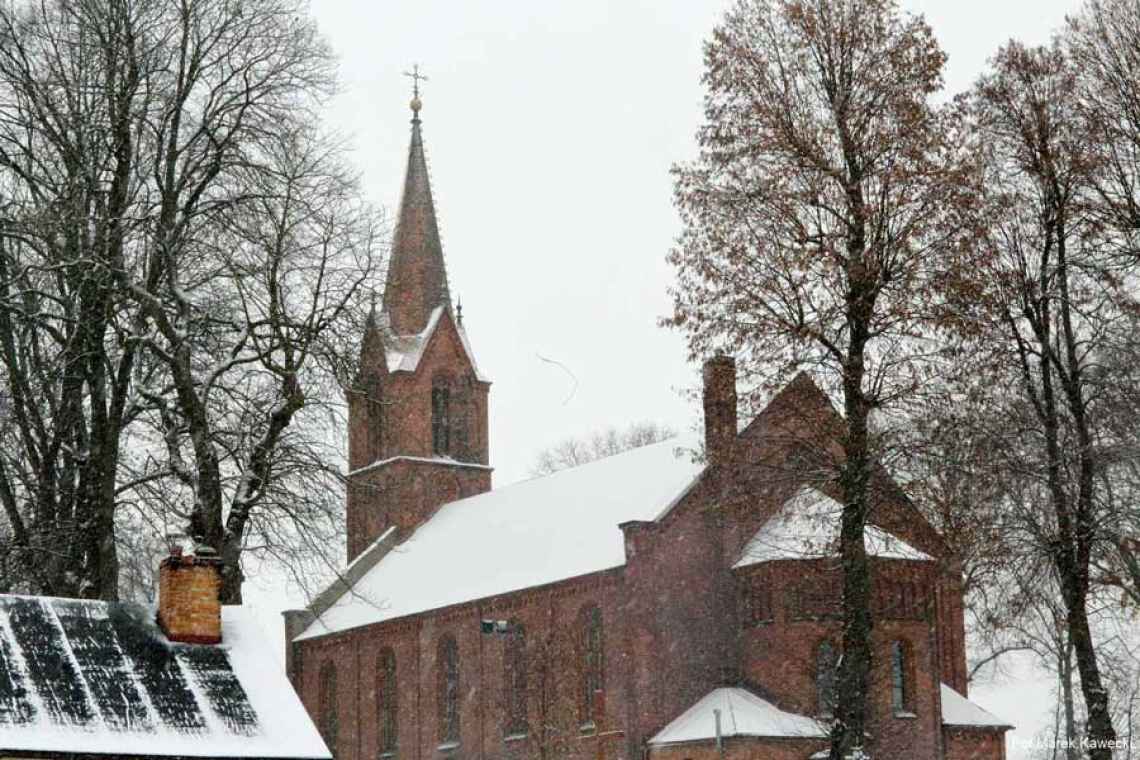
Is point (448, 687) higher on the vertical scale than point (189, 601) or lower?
lower

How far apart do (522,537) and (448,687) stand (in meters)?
5.24

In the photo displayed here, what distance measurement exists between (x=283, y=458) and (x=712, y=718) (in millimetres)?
19836

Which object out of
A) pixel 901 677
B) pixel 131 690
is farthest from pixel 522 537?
pixel 131 690

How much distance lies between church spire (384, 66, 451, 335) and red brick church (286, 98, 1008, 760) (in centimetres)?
198

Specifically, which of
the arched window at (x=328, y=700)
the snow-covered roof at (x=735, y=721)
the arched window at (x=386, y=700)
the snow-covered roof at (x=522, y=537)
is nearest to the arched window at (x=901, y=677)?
the snow-covered roof at (x=735, y=721)

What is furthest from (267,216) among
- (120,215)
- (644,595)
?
(644,595)

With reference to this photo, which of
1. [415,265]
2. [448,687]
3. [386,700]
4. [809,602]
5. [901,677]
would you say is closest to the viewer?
[809,602]

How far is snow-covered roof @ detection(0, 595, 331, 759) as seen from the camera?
67.6 ft

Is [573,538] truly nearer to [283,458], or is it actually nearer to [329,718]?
[329,718]

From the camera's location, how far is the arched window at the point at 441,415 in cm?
6569

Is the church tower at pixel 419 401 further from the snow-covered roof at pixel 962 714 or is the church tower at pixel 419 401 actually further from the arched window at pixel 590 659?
the snow-covered roof at pixel 962 714

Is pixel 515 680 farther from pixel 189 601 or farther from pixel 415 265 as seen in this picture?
pixel 189 601

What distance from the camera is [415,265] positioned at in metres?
66.2

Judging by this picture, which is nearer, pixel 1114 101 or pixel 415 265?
pixel 1114 101
